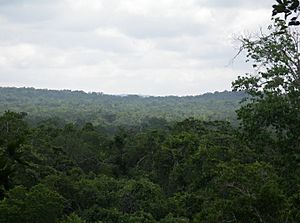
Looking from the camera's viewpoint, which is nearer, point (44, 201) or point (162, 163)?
point (44, 201)

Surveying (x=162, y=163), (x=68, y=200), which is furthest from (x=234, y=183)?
(x=162, y=163)

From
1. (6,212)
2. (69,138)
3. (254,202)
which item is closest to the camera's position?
(254,202)

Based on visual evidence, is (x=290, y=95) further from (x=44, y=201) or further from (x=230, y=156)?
(x=230, y=156)

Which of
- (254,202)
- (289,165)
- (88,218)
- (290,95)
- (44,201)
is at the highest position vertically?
(290,95)

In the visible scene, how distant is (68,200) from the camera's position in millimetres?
25734

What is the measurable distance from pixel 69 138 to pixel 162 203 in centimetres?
1544

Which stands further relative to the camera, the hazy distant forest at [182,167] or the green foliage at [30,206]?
the green foliage at [30,206]

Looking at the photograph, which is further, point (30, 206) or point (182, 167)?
point (182, 167)

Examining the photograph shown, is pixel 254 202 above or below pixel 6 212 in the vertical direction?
above

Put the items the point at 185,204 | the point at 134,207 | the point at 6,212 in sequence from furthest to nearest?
1. the point at 134,207
2. the point at 185,204
3. the point at 6,212

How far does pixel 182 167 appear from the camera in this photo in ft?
95.9

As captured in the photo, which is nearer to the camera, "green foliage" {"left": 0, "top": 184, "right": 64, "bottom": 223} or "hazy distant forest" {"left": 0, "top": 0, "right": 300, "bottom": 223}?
"hazy distant forest" {"left": 0, "top": 0, "right": 300, "bottom": 223}

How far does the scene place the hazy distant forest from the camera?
12.8 metres

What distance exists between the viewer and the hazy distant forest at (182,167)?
1278 cm
